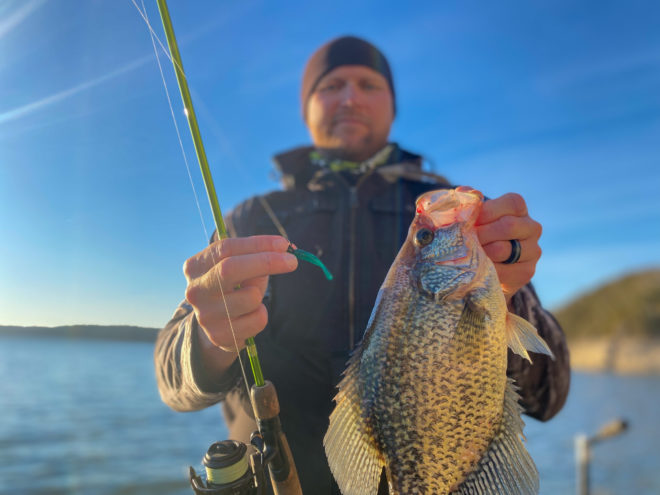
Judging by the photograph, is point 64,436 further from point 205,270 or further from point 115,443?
point 205,270

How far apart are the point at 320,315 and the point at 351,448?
1.08m

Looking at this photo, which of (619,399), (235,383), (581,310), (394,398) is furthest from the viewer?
(581,310)

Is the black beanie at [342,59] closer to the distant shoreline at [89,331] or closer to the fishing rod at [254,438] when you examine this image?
the fishing rod at [254,438]

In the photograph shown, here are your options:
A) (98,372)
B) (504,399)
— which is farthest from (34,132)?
(98,372)

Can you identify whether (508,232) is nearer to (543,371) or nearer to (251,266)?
(251,266)

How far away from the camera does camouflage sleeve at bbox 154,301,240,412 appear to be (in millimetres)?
2039

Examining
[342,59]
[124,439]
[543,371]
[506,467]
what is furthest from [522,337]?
[124,439]

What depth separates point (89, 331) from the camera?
1.91 m

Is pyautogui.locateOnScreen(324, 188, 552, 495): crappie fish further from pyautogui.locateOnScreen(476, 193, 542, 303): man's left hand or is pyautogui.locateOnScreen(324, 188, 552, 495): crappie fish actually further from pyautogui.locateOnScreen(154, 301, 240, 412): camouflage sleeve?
pyautogui.locateOnScreen(154, 301, 240, 412): camouflage sleeve

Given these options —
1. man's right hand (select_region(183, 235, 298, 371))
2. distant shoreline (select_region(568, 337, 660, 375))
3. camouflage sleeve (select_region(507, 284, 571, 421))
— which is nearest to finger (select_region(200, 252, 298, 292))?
man's right hand (select_region(183, 235, 298, 371))

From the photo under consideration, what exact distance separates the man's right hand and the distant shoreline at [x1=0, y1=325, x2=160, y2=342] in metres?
0.33

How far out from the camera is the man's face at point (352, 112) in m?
3.78

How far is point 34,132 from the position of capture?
1908mm

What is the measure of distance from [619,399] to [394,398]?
129 feet
